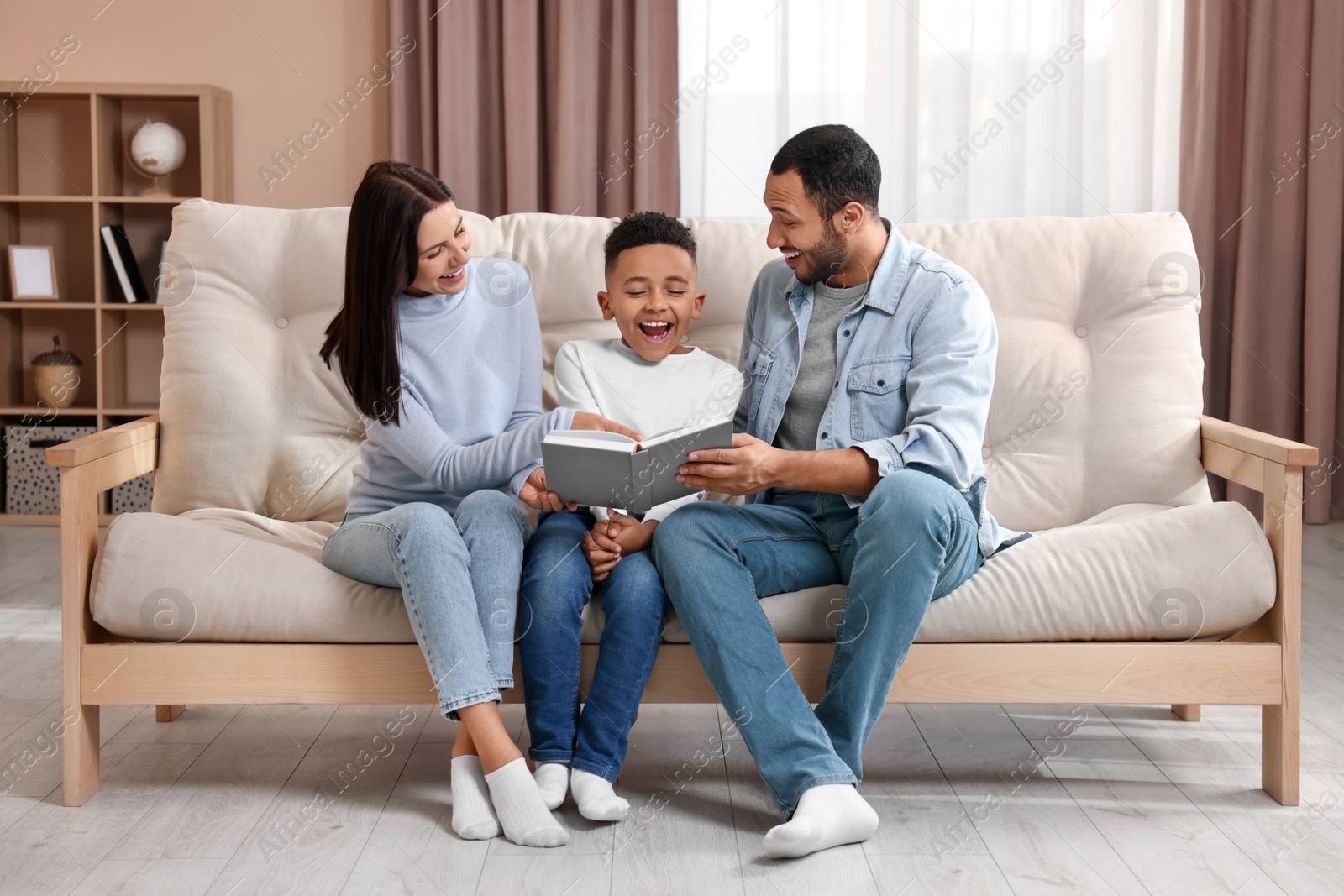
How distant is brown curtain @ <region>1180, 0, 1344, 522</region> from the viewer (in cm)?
334

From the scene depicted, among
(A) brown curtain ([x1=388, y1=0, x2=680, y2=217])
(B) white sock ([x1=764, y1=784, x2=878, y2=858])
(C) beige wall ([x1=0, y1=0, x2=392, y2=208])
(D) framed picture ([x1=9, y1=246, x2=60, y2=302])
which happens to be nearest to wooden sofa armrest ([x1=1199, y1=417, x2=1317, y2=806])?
(B) white sock ([x1=764, y1=784, x2=878, y2=858])

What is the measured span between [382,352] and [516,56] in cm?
208

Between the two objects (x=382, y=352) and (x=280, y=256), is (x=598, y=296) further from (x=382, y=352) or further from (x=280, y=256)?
(x=280, y=256)

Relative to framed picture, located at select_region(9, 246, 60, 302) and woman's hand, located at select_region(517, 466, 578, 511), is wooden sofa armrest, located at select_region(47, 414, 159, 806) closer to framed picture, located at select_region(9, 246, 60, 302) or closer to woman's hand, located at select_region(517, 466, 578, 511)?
woman's hand, located at select_region(517, 466, 578, 511)

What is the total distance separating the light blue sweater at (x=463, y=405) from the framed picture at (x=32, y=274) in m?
2.44

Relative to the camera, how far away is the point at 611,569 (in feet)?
5.14

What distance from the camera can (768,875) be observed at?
4.52ft

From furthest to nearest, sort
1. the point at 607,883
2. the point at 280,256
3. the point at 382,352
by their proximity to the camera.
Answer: the point at 280,256 → the point at 382,352 → the point at 607,883

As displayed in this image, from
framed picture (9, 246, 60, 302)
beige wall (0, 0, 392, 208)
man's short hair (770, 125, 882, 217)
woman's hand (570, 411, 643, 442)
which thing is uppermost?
beige wall (0, 0, 392, 208)

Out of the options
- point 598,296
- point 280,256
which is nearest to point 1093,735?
point 598,296

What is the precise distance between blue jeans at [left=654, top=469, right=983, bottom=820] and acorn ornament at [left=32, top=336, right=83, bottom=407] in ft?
9.21

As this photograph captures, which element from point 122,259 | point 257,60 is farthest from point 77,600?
point 257,60

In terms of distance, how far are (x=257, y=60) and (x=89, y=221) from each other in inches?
31.3

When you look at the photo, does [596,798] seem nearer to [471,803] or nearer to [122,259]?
[471,803]
